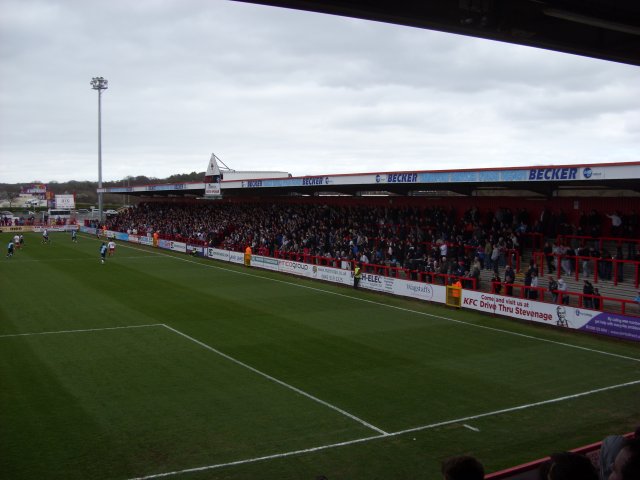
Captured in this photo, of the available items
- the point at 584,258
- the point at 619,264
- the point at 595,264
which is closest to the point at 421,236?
the point at 584,258


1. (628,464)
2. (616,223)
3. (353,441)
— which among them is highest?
(616,223)

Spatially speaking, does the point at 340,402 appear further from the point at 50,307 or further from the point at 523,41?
the point at 50,307

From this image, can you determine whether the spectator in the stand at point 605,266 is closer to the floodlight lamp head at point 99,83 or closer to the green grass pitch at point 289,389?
the green grass pitch at point 289,389

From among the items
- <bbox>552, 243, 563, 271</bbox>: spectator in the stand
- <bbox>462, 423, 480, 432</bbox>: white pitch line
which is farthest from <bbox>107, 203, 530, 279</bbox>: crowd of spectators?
<bbox>462, 423, 480, 432</bbox>: white pitch line

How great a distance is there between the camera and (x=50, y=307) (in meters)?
24.7

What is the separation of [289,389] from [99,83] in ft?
238

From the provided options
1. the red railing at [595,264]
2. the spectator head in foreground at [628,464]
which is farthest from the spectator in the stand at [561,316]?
A: the spectator head in foreground at [628,464]

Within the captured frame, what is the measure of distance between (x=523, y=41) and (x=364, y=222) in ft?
98.7

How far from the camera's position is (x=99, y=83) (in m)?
76.4

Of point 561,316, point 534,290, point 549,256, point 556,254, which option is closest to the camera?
point 561,316

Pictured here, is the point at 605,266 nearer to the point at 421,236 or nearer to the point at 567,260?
the point at 567,260

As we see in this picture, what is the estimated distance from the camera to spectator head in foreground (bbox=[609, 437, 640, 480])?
140 inches

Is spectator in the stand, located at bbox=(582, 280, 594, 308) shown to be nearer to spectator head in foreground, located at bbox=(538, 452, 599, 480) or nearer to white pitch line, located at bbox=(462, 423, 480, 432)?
Answer: white pitch line, located at bbox=(462, 423, 480, 432)

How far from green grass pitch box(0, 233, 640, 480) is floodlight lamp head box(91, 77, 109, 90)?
187ft
